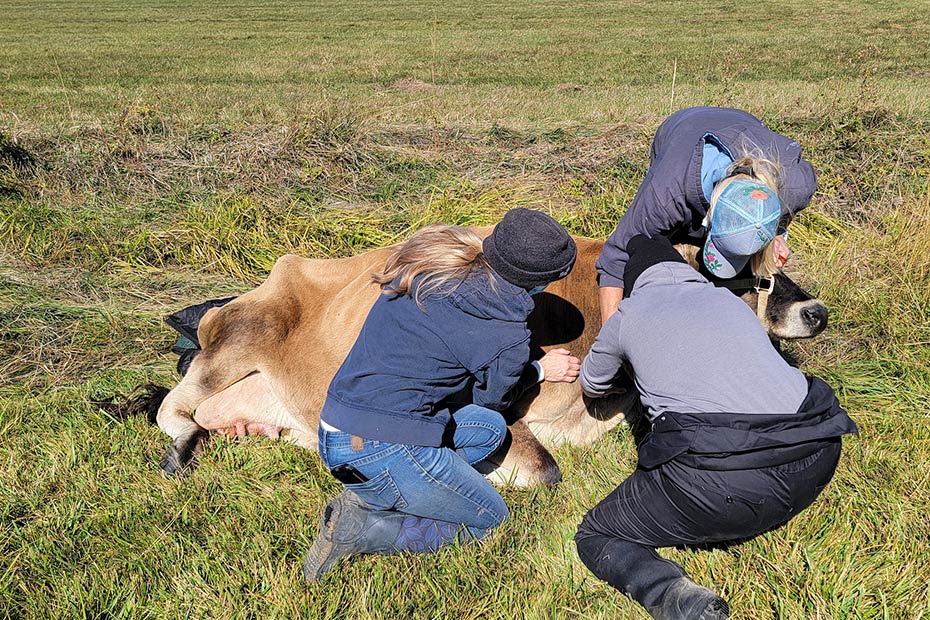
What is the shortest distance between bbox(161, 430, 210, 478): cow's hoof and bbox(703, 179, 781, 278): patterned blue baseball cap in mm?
2692

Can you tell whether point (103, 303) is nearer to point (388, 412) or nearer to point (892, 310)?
point (388, 412)

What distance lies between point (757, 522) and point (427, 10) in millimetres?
33275

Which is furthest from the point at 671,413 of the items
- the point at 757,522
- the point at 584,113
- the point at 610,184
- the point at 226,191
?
the point at 584,113

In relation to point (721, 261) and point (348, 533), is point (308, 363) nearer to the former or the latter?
point (348, 533)

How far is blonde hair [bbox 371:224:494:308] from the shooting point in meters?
3.12

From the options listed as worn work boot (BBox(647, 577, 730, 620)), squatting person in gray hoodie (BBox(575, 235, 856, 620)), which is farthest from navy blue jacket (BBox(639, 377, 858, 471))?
worn work boot (BBox(647, 577, 730, 620))

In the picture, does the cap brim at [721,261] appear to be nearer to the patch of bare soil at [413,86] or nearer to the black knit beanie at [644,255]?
the black knit beanie at [644,255]

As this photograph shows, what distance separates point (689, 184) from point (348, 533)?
7.07 ft

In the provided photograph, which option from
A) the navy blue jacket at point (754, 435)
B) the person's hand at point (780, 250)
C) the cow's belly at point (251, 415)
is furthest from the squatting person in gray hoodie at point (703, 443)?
the cow's belly at point (251, 415)

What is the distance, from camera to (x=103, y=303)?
222 inches

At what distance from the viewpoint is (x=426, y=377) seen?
3.17 metres

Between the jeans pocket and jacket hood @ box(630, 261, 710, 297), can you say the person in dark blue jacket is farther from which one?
jacket hood @ box(630, 261, 710, 297)

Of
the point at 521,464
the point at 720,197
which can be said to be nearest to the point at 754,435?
the point at 720,197

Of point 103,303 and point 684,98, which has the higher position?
point 103,303
